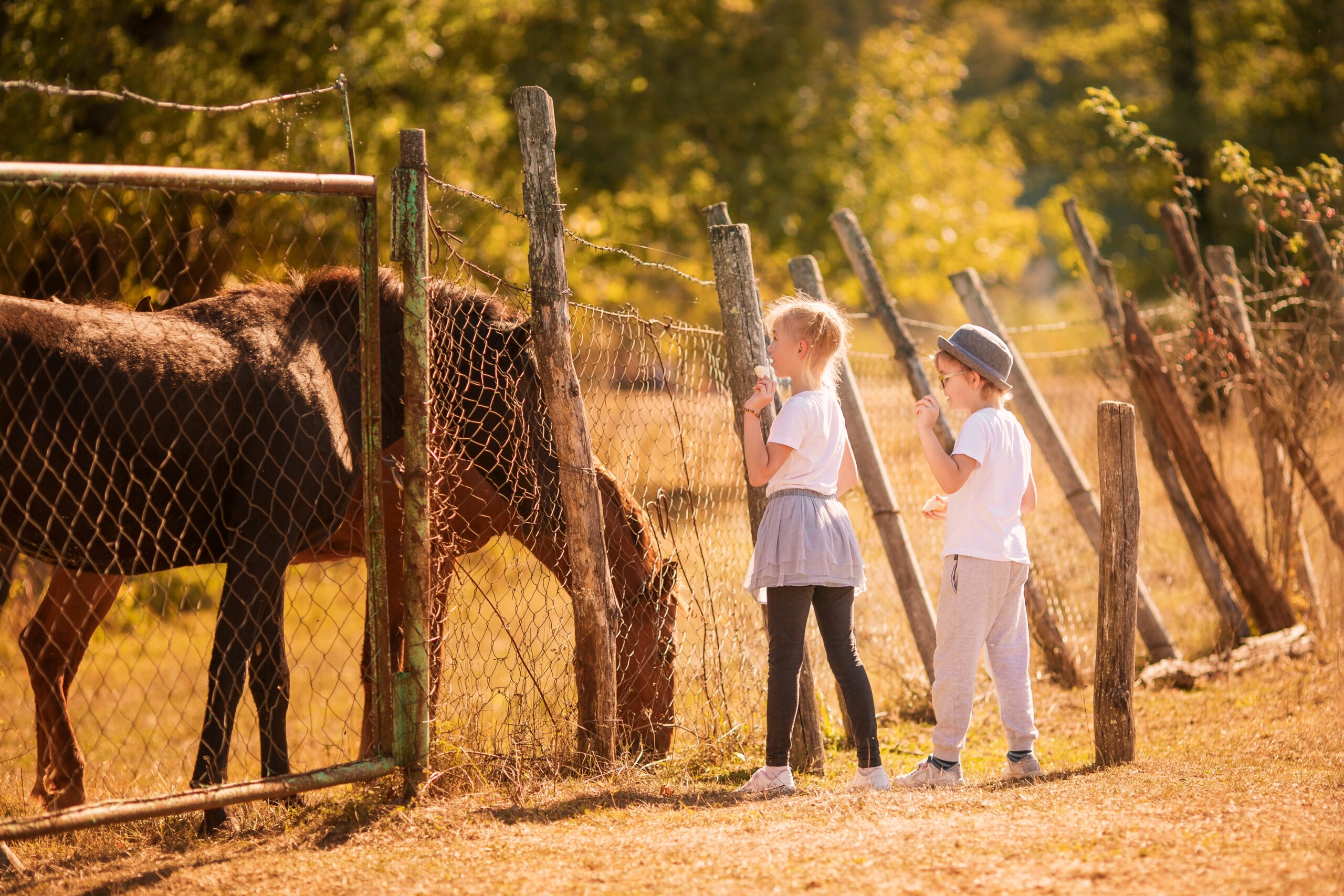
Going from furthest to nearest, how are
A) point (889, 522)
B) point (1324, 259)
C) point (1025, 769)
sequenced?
point (1324, 259) → point (889, 522) → point (1025, 769)

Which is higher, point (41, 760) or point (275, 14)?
point (275, 14)

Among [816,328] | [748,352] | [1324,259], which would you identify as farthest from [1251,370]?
[816,328]

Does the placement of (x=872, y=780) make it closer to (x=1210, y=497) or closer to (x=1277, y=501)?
(x=1210, y=497)

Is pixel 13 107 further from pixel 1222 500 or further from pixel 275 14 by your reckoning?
pixel 1222 500

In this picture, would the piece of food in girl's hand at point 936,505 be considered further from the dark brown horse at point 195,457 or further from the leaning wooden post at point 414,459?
the dark brown horse at point 195,457

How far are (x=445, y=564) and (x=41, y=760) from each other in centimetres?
186

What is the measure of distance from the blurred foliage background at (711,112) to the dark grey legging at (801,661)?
277cm

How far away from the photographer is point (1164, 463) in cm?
611

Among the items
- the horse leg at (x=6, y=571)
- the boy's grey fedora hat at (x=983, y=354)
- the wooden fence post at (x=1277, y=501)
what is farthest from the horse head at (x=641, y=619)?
the wooden fence post at (x=1277, y=501)

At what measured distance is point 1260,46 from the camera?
18.3m

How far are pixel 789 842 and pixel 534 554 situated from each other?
1.68 metres

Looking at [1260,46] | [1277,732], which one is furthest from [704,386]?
[1260,46]

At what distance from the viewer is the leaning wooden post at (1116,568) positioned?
3.97m

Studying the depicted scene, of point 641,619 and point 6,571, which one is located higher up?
point 6,571
